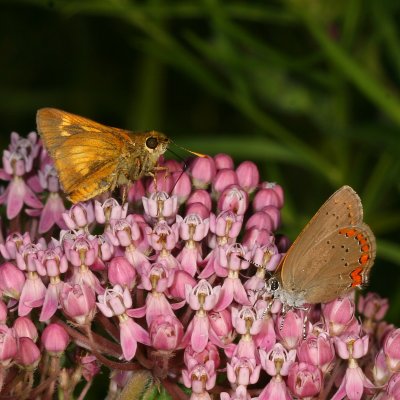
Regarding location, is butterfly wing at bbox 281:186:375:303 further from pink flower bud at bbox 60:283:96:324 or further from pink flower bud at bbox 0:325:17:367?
pink flower bud at bbox 0:325:17:367

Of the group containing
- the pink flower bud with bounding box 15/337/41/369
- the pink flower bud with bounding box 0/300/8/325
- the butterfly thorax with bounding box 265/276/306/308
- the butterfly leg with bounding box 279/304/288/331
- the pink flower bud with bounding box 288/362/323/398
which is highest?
the butterfly thorax with bounding box 265/276/306/308

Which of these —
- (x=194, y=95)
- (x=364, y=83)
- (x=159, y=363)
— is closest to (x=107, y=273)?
(x=159, y=363)

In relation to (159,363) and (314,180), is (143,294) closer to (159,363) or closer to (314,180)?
(159,363)

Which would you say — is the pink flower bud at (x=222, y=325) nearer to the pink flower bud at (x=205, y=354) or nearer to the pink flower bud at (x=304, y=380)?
the pink flower bud at (x=205, y=354)

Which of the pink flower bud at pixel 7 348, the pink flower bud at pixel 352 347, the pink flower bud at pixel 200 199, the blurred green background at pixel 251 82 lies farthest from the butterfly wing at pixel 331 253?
the blurred green background at pixel 251 82

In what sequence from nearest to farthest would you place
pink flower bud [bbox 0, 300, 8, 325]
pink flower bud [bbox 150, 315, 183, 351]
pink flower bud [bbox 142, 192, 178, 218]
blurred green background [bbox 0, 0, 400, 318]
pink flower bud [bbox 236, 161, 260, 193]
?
1. pink flower bud [bbox 150, 315, 183, 351]
2. pink flower bud [bbox 0, 300, 8, 325]
3. pink flower bud [bbox 142, 192, 178, 218]
4. pink flower bud [bbox 236, 161, 260, 193]
5. blurred green background [bbox 0, 0, 400, 318]

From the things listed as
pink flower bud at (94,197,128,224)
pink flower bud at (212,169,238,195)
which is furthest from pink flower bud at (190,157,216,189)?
pink flower bud at (94,197,128,224)

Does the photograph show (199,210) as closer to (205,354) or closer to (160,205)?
(160,205)

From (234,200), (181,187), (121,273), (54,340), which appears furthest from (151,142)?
(54,340)
